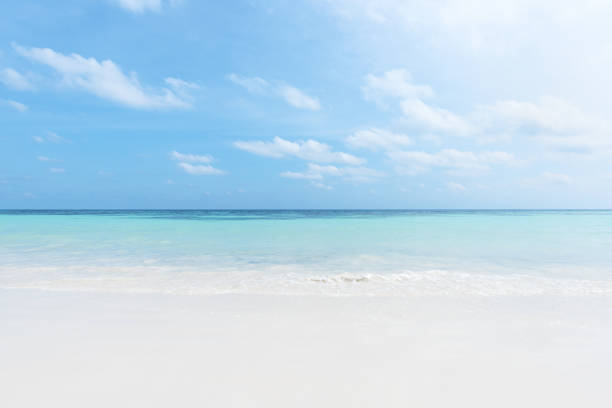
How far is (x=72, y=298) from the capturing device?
5520mm

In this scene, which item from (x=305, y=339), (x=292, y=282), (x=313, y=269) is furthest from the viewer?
(x=313, y=269)

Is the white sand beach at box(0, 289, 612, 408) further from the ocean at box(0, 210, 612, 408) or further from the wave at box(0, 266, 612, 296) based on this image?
the wave at box(0, 266, 612, 296)

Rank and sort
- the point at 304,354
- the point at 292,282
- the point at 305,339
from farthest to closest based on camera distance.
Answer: the point at 292,282
the point at 305,339
the point at 304,354

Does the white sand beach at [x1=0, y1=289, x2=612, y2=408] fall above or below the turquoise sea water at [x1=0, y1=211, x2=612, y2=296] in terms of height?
above

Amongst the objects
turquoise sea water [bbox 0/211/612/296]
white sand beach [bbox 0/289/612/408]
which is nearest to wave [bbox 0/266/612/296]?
turquoise sea water [bbox 0/211/612/296]

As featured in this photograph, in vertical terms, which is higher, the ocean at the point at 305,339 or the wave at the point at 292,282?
the ocean at the point at 305,339

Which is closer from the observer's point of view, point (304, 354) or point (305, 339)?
point (304, 354)

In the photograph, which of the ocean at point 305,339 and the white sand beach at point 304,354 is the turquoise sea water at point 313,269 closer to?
the ocean at point 305,339

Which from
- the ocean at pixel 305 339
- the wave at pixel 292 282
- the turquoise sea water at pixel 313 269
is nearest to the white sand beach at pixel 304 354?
the ocean at pixel 305 339

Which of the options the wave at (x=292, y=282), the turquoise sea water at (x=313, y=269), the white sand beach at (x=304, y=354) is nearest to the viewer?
the white sand beach at (x=304, y=354)

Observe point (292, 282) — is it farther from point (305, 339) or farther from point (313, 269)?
point (305, 339)

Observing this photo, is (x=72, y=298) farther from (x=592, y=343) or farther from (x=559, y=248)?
(x=559, y=248)

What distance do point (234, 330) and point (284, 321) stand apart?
675mm

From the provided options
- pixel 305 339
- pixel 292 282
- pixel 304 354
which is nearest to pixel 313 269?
pixel 292 282
